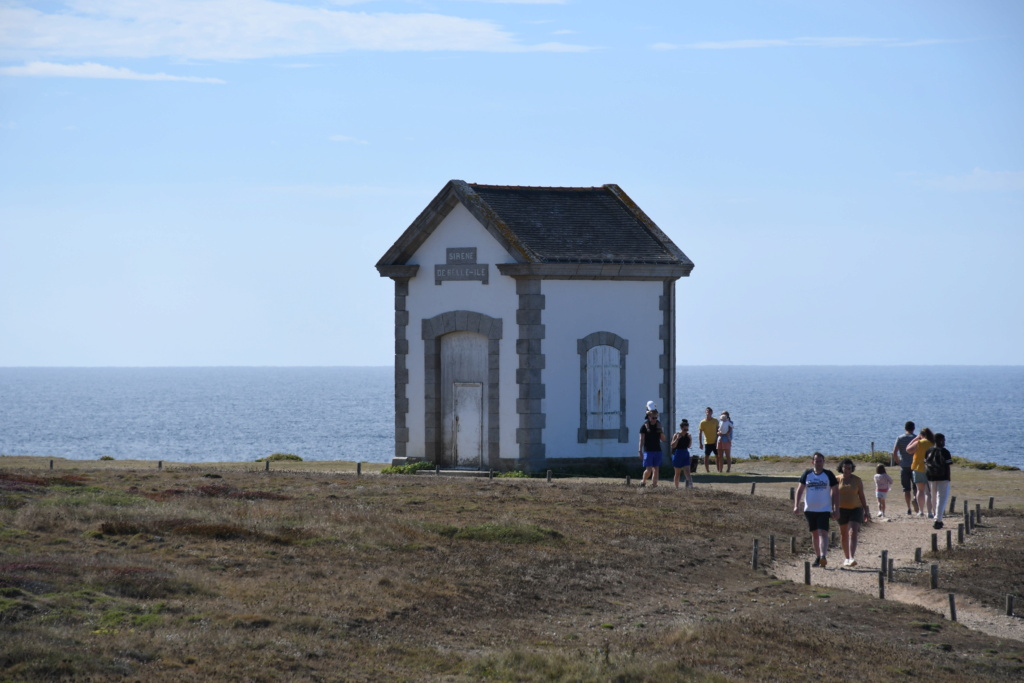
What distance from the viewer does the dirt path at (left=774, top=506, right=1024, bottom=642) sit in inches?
765

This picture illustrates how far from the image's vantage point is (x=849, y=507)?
70.7 feet

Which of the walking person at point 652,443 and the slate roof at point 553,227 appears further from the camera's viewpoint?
the slate roof at point 553,227

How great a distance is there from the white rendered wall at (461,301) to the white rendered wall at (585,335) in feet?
2.76

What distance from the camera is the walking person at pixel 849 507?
21531mm

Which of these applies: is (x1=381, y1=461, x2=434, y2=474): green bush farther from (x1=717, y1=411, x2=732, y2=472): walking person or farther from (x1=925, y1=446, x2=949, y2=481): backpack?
(x1=925, y1=446, x2=949, y2=481): backpack

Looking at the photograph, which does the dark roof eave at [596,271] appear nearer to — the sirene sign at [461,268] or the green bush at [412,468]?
the sirene sign at [461,268]

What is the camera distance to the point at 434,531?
73.7 feet

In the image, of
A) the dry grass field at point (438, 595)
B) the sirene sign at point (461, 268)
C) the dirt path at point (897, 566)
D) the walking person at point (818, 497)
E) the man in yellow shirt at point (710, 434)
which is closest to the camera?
the dry grass field at point (438, 595)

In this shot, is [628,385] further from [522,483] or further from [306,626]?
[306,626]

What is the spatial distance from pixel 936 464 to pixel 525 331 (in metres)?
10.8

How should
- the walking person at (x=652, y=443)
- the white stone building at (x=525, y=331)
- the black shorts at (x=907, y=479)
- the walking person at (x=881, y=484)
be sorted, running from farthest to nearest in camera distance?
the white stone building at (x=525, y=331) → the walking person at (x=652, y=443) → the black shorts at (x=907, y=479) → the walking person at (x=881, y=484)

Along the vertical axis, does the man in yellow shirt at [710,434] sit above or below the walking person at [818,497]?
above

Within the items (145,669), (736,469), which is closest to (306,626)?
(145,669)

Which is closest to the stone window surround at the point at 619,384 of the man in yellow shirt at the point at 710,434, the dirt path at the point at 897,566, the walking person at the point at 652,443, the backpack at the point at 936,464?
the man in yellow shirt at the point at 710,434
